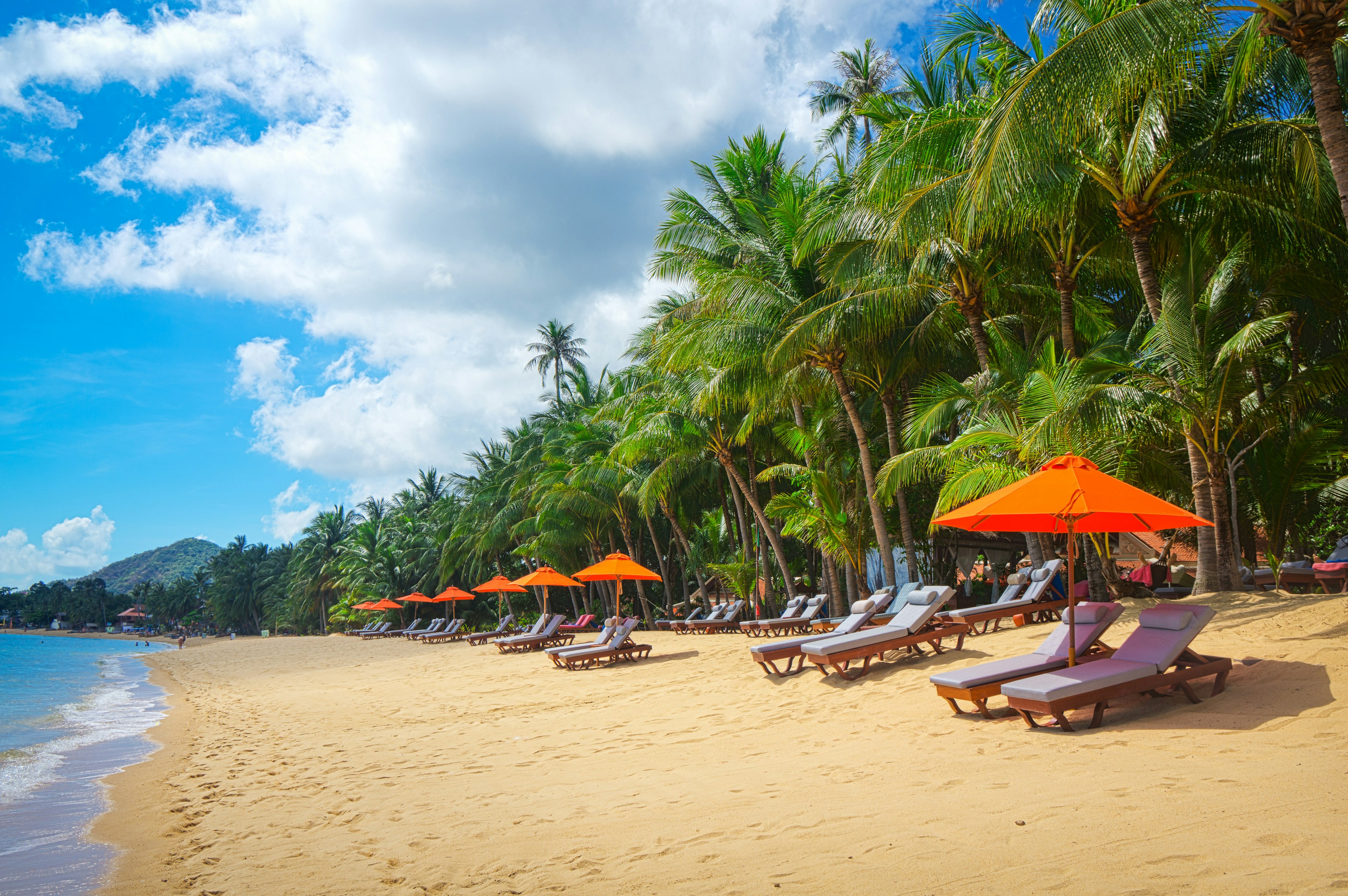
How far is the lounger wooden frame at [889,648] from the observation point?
27.0 feet

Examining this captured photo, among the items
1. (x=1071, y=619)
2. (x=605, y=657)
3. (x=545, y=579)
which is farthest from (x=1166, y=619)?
(x=545, y=579)

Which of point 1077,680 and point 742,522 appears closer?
point 1077,680

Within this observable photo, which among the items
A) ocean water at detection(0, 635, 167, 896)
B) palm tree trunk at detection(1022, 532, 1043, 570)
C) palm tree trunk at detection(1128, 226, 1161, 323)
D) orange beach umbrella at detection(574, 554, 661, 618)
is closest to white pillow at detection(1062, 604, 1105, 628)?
palm tree trunk at detection(1128, 226, 1161, 323)

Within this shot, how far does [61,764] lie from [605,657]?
287 inches

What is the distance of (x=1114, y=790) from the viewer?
397 centimetres

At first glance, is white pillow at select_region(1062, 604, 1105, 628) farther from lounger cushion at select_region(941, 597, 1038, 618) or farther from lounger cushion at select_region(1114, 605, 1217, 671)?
lounger cushion at select_region(941, 597, 1038, 618)

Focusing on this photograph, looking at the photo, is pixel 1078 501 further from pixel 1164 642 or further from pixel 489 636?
pixel 489 636

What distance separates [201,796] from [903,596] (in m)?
8.20

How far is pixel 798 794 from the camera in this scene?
4.64 m

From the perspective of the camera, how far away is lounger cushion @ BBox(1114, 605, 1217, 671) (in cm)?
562

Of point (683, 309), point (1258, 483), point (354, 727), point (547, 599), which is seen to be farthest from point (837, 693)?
point (547, 599)

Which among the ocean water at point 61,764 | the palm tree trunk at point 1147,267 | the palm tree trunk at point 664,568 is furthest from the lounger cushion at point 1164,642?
the palm tree trunk at point 664,568

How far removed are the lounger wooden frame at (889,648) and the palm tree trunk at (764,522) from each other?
856 cm

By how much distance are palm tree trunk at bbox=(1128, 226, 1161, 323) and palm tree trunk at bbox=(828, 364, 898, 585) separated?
207 inches
